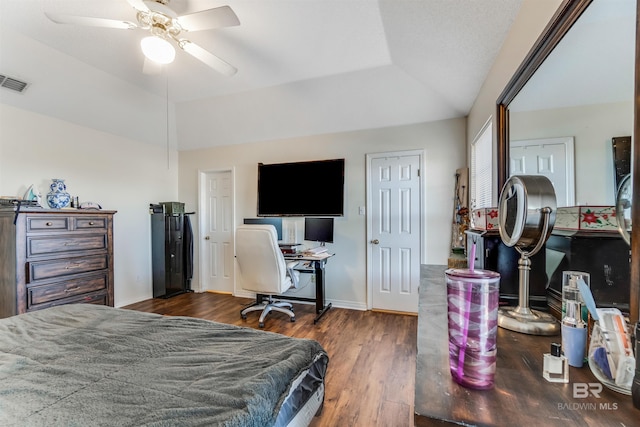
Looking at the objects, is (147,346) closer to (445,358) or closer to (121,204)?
(445,358)

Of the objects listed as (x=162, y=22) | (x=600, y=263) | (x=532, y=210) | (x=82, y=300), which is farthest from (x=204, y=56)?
(x=82, y=300)

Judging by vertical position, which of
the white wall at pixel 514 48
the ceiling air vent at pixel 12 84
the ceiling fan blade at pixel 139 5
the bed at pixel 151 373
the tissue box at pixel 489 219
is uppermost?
the ceiling fan blade at pixel 139 5

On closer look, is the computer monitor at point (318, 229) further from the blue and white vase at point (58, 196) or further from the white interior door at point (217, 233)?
the blue and white vase at point (58, 196)

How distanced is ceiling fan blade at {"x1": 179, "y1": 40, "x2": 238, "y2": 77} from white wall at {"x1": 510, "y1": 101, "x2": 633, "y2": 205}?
6.95 feet

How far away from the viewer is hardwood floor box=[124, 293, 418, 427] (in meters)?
1.79

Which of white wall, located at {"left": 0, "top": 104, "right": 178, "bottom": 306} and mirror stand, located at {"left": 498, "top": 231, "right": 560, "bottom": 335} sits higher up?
white wall, located at {"left": 0, "top": 104, "right": 178, "bottom": 306}

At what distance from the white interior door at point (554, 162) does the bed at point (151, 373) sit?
126cm

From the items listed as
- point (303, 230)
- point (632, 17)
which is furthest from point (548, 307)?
point (303, 230)

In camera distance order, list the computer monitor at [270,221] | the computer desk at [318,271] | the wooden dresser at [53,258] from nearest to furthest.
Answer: the wooden dresser at [53,258], the computer desk at [318,271], the computer monitor at [270,221]

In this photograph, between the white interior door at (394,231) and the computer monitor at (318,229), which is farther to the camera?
the computer monitor at (318,229)

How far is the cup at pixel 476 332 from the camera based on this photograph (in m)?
0.56

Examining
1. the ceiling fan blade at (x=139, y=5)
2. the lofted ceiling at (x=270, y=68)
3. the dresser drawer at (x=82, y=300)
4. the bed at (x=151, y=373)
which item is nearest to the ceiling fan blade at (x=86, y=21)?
the ceiling fan blade at (x=139, y=5)

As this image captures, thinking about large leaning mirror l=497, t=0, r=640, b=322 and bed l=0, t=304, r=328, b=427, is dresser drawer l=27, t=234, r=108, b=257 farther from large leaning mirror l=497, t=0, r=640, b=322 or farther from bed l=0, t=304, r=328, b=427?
large leaning mirror l=497, t=0, r=640, b=322

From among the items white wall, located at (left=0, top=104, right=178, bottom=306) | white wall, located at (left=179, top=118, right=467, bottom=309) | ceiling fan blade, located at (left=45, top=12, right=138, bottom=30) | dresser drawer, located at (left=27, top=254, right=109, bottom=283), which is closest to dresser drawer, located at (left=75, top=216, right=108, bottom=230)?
dresser drawer, located at (left=27, top=254, right=109, bottom=283)
